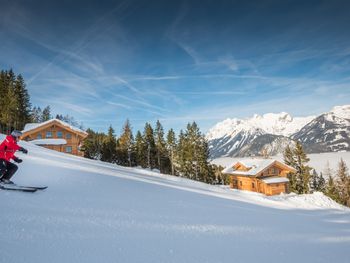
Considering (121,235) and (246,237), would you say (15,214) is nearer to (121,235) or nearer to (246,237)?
(121,235)

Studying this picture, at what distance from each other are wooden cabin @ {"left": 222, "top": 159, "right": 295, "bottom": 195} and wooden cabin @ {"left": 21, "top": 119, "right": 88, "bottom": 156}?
117 ft

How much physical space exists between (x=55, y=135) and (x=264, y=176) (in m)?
43.7

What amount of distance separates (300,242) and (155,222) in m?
5.52

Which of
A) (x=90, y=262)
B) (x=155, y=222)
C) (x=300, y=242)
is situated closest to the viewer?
(x=90, y=262)

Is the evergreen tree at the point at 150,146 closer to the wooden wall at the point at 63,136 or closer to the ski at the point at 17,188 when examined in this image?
the wooden wall at the point at 63,136

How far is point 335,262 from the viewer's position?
6.89 m

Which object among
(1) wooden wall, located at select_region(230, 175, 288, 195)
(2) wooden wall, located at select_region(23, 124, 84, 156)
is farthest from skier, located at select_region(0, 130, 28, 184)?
(1) wooden wall, located at select_region(230, 175, 288, 195)

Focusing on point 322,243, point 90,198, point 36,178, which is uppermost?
point 36,178

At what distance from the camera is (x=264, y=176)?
4678 cm

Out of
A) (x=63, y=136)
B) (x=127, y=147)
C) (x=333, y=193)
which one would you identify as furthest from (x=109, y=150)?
(x=333, y=193)

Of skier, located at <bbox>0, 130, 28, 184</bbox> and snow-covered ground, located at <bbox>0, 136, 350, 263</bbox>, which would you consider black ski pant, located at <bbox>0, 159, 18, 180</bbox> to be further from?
snow-covered ground, located at <bbox>0, 136, 350, 263</bbox>

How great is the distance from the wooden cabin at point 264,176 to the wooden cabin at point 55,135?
35764 mm

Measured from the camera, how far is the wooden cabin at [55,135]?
43.8m

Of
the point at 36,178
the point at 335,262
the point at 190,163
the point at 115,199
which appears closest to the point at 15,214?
the point at 115,199
